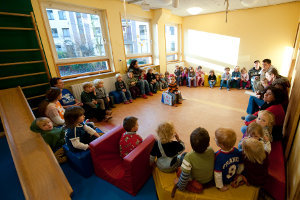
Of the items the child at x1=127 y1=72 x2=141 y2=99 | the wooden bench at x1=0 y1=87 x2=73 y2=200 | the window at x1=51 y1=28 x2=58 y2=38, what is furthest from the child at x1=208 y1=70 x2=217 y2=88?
the wooden bench at x1=0 y1=87 x2=73 y2=200

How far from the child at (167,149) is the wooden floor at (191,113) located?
836 millimetres

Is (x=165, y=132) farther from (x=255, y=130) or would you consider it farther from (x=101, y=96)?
(x=101, y=96)

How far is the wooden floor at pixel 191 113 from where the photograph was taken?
2820 millimetres

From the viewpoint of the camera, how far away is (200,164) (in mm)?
1171

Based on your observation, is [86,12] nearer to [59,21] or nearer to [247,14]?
[59,21]

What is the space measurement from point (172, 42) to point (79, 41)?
14.5ft

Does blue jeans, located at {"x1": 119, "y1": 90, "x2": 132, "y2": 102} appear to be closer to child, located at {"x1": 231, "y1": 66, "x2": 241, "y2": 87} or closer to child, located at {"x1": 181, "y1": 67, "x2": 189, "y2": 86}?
child, located at {"x1": 181, "y1": 67, "x2": 189, "y2": 86}

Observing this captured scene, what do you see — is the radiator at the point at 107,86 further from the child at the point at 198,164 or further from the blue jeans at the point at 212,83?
the child at the point at 198,164

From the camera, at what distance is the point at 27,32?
3.00m

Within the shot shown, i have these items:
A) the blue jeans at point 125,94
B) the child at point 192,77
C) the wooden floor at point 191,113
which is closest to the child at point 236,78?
the wooden floor at point 191,113

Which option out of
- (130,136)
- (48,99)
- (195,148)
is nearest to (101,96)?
(48,99)

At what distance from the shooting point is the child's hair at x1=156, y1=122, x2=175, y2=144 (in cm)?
140

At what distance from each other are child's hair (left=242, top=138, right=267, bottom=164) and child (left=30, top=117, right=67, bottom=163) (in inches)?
84.1

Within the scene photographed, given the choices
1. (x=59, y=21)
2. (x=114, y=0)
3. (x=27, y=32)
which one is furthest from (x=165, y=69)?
(x=27, y=32)
